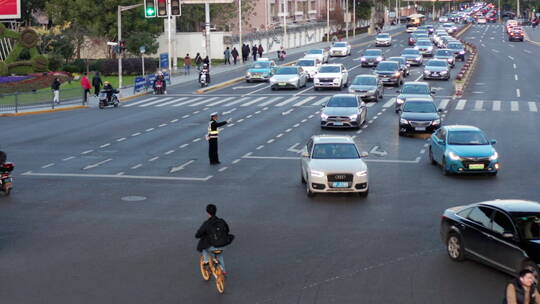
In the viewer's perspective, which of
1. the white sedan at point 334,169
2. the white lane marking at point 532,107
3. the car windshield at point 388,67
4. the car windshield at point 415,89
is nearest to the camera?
the white sedan at point 334,169

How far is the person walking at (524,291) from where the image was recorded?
36.3 ft

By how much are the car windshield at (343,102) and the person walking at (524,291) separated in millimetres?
27129

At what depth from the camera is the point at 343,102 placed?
38500 millimetres

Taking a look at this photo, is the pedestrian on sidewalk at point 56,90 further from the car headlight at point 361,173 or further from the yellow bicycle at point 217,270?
the yellow bicycle at point 217,270

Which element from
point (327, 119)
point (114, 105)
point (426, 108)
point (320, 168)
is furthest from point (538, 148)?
point (114, 105)

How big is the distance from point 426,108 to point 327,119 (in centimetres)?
409

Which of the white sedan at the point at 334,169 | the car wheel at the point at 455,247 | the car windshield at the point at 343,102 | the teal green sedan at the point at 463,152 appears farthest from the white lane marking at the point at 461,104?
the car wheel at the point at 455,247

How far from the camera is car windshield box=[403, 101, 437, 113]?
119 feet

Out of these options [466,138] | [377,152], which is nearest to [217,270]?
[466,138]

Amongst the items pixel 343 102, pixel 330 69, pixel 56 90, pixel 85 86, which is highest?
pixel 330 69

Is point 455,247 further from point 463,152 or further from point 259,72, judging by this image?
point 259,72

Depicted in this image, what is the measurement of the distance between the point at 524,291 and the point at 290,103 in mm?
38406

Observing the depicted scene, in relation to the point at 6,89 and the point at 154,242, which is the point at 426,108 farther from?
the point at 6,89

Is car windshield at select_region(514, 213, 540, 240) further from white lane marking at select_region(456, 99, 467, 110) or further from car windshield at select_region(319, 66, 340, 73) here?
car windshield at select_region(319, 66, 340, 73)
